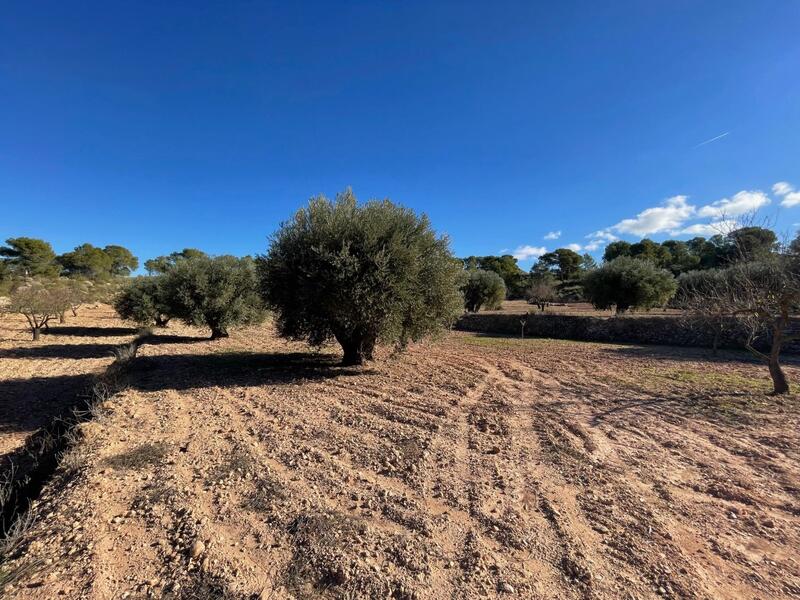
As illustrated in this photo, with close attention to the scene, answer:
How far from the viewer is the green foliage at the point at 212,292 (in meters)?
18.7

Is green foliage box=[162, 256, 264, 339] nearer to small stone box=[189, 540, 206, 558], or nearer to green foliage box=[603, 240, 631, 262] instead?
small stone box=[189, 540, 206, 558]

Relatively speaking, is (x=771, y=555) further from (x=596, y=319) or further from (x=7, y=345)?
(x=7, y=345)

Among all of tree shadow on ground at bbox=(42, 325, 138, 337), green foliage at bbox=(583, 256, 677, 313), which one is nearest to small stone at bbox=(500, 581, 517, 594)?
green foliage at bbox=(583, 256, 677, 313)

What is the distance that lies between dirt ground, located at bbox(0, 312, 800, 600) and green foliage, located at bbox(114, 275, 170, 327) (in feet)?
59.9

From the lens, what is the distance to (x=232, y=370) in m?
12.1

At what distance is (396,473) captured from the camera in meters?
4.89

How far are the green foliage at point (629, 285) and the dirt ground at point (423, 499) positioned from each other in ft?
65.9

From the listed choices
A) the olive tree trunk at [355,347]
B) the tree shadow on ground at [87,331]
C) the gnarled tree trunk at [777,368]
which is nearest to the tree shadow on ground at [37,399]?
the olive tree trunk at [355,347]

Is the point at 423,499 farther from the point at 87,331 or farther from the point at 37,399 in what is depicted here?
the point at 87,331

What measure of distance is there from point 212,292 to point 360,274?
499 inches

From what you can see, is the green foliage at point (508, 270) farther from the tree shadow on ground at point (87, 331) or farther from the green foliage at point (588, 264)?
the tree shadow on ground at point (87, 331)

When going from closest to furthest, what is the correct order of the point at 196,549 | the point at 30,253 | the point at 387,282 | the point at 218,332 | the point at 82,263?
1. the point at 196,549
2. the point at 387,282
3. the point at 218,332
4. the point at 30,253
5. the point at 82,263

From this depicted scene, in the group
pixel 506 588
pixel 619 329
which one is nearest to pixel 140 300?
pixel 506 588

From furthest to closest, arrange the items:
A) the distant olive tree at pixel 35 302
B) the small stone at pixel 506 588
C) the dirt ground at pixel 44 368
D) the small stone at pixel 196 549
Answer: the distant olive tree at pixel 35 302, the dirt ground at pixel 44 368, the small stone at pixel 196 549, the small stone at pixel 506 588
